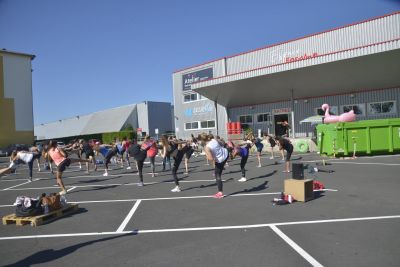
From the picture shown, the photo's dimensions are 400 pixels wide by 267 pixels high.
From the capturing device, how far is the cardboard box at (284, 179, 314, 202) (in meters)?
8.30

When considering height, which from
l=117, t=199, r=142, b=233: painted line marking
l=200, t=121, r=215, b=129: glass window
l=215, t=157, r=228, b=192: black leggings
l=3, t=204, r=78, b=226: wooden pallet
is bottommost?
l=117, t=199, r=142, b=233: painted line marking

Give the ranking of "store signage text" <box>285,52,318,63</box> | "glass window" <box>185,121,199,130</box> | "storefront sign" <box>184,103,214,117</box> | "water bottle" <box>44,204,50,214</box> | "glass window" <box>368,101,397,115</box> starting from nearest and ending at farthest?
"water bottle" <box>44,204,50,214</box> → "glass window" <box>368,101,397,115</box> → "store signage text" <box>285,52,318,63</box> → "storefront sign" <box>184,103,214,117</box> → "glass window" <box>185,121,199,130</box>

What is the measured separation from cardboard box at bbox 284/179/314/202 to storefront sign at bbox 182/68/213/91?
29909mm

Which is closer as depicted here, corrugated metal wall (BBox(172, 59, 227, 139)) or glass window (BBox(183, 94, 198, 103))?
corrugated metal wall (BBox(172, 59, 227, 139))

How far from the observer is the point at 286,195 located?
838cm

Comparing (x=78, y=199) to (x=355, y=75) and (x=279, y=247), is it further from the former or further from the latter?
(x=355, y=75)

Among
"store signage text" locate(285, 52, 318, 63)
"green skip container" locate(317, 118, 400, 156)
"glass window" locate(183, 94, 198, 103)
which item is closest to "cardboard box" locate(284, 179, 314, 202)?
"green skip container" locate(317, 118, 400, 156)

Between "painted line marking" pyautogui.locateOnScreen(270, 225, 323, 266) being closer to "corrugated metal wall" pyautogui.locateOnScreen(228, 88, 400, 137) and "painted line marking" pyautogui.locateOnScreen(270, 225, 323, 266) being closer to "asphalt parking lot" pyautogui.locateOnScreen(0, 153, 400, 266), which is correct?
"asphalt parking lot" pyautogui.locateOnScreen(0, 153, 400, 266)

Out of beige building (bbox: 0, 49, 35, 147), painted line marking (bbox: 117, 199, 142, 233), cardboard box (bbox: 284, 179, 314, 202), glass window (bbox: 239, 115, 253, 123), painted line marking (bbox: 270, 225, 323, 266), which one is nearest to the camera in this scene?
painted line marking (bbox: 270, 225, 323, 266)

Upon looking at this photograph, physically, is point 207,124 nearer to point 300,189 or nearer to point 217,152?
point 217,152

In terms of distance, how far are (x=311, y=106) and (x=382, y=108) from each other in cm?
549

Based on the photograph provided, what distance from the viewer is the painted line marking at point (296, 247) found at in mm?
4660

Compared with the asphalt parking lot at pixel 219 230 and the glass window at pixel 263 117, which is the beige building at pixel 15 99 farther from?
the asphalt parking lot at pixel 219 230

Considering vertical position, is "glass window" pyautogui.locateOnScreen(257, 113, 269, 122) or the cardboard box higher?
"glass window" pyautogui.locateOnScreen(257, 113, 269, 122)
